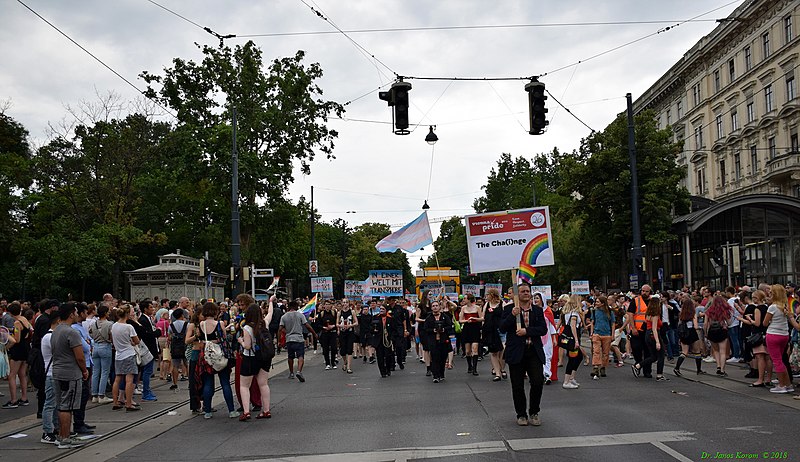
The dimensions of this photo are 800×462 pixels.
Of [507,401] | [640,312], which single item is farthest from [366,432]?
[640,312]

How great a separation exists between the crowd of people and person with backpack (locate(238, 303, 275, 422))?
0.7 inches

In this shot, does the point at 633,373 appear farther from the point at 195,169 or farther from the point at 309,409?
the point at 195,169

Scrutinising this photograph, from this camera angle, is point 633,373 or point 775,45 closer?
point 633,373

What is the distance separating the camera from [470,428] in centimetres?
937

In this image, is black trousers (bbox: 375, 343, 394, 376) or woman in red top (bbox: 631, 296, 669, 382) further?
black trousers (bbox: 375, 343, 394, 376)

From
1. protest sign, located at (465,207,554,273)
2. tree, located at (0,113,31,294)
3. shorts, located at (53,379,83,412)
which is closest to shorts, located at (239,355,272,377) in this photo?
shorts, located at (53,379,83,412)

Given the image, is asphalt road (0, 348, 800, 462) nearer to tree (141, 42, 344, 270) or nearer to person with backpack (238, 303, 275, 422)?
person with backpack (238, 303, 275, 422)

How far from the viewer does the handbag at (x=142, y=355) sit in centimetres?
1259

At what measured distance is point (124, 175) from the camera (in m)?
35.6

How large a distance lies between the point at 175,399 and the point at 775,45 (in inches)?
1736

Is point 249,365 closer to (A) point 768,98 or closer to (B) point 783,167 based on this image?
(B) point 783,167

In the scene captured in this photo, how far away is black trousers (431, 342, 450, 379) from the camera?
50.6 ft

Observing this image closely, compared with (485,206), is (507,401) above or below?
below

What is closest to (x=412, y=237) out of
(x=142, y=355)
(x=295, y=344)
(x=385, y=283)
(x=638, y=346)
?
(x=295, y=344)
